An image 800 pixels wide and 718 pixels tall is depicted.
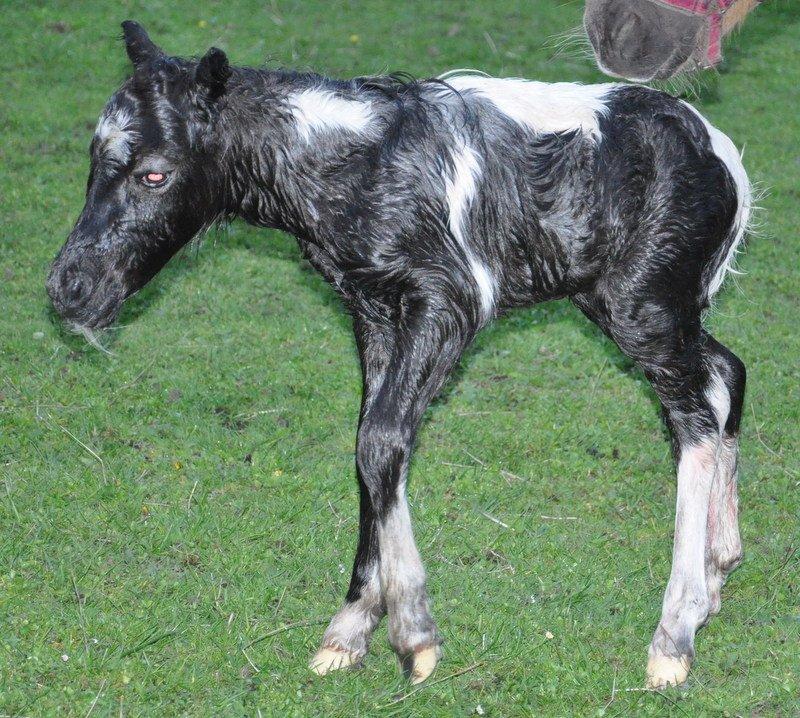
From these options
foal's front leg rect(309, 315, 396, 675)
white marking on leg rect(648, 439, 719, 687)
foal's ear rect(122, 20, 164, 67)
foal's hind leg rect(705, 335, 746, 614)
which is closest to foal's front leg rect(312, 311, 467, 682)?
foal's front leg rect(309, 315, 396, 675)

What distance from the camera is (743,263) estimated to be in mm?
8406

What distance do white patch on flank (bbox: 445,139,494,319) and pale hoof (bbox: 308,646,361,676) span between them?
1.45 meters

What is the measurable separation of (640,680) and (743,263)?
4.75 metres

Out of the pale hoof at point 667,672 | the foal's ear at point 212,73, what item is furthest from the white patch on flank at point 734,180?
the foal's ear at point 212,73

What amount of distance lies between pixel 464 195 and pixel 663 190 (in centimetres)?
85

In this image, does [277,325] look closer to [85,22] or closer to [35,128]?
[35,128]

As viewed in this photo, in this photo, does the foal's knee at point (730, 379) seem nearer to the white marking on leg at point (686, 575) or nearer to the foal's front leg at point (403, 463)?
the white marking on leg at point (686, 575)

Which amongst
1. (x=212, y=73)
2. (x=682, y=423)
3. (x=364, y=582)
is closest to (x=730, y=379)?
(x=682, y=423)

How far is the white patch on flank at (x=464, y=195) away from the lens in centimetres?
436

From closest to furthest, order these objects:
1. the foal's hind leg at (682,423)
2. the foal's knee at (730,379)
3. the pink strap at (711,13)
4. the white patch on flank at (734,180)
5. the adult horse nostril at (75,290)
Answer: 1. the pink strap at (711,13)
2. the adult horse nostril at (75,290)
3. the foal's hind leg at (682,423)
4. the white patch on flank at (734,180)
5. the foal's knee at (730,379)

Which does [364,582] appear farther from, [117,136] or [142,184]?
[117,136]

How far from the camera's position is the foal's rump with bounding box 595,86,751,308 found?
4.55m

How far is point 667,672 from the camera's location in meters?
4.37

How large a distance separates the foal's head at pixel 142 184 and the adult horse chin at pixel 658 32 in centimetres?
140
